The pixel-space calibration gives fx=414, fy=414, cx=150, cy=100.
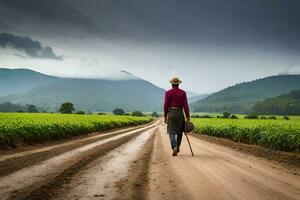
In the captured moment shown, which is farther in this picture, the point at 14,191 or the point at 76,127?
the point at 76,127

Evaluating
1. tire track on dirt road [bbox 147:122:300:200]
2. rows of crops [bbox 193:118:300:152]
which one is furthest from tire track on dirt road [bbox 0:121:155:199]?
rows of crops [bbox 193:118:300:152]

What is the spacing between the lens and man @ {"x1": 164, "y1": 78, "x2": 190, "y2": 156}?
16031 millimetres

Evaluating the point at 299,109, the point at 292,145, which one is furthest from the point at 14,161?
the point at 299,109

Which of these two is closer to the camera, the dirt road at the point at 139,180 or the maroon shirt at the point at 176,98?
the dirt road at the point at 139,180

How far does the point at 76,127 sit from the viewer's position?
30891 mm

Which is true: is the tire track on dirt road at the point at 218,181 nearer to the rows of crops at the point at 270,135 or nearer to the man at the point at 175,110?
the man at the point at 175,110

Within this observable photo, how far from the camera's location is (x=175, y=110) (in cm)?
1614

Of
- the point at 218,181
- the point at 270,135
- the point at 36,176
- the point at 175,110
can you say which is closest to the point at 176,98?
the point at 175,110

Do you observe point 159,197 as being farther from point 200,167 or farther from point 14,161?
point 14,161

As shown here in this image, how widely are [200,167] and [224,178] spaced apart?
2.05m

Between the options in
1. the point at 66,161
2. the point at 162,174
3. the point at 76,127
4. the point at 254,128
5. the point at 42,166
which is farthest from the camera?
the point at 76,127

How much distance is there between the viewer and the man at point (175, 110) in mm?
16031

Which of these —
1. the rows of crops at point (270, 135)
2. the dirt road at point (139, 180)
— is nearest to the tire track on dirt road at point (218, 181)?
the dirt road at point (139, 180)

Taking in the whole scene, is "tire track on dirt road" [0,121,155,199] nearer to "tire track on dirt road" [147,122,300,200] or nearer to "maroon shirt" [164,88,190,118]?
"tire track on dirt road" [147,122,300,200]
